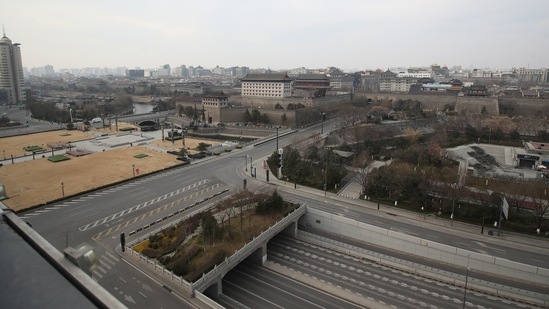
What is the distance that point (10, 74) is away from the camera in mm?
89938

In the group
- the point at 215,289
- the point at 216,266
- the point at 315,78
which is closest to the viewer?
the point at 216,266

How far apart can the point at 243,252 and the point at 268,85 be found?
5492 centimetres

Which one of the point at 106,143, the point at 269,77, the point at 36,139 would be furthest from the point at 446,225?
the point at 269,77

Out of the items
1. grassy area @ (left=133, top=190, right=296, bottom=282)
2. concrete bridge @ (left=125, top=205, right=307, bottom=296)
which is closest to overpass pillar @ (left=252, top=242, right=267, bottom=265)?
concrete bridge @ (left=125, top=205, right=307, bottom=296)

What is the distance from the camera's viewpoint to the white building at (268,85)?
67.4 meters

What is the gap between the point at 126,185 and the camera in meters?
28.4

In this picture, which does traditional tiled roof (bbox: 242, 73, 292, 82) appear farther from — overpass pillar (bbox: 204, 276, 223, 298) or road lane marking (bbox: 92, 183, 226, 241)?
overpass pillar (bbox: 204, 276, 223, 298)

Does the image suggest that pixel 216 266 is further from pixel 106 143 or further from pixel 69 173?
pixel 106 143

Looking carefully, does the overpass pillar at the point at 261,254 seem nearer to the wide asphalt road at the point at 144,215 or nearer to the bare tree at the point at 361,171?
the wide asphalt road at the point at 144,215

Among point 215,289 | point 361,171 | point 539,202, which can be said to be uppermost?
point 539,202

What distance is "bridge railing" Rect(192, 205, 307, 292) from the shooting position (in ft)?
50.3

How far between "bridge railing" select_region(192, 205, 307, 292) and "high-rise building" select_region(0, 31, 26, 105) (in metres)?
98.3

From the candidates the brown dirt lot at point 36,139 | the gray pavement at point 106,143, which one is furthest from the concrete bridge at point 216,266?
the brown dirt lot at point 36,139

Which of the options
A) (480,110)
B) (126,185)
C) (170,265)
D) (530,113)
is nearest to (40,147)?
(126,185)
